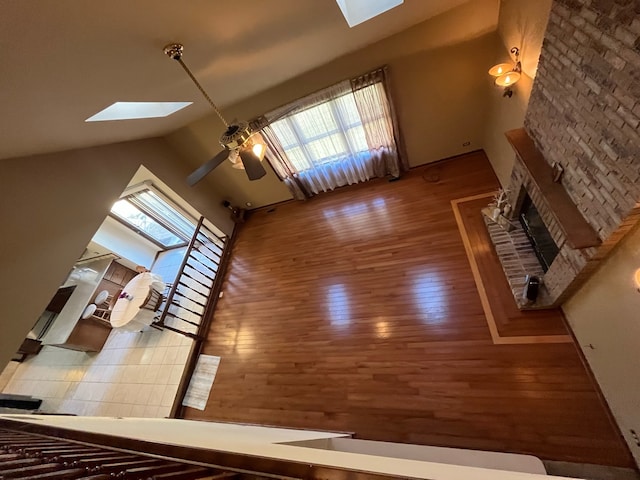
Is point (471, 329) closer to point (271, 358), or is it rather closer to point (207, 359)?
point (271, 358)

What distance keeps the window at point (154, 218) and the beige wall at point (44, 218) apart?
3.59 ft

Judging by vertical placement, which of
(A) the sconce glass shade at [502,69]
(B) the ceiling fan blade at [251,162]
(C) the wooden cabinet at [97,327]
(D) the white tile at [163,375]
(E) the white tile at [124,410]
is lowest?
(E) the white tile at [124,410]

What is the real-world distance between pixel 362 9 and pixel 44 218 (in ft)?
12.5

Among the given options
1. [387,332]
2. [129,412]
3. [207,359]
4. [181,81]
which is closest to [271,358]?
[207,359]

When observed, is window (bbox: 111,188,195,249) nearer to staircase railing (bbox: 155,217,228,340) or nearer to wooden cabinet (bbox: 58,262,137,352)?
staircase railing (bbox: 155,217,228,340)

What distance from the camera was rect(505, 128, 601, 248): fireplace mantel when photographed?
157 cm

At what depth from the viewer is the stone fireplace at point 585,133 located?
1240mm

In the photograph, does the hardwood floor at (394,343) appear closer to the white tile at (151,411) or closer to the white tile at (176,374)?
the white tile at (176,374)

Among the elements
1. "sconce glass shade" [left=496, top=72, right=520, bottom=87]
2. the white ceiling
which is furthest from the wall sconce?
the white ceiling

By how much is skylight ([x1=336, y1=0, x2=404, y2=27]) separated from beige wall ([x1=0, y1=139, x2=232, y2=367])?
3284 mm

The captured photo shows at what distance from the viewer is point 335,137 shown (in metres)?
4.25

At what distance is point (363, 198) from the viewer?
448 cm

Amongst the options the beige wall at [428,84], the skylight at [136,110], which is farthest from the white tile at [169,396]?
the beige wall at [428,84]

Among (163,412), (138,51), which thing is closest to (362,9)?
(138,51)
